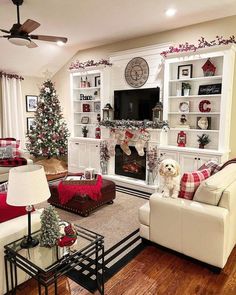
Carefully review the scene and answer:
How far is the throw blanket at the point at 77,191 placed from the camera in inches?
145

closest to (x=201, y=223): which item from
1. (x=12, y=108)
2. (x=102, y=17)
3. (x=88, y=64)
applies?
(x=102, y=17)

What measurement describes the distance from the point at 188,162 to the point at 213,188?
209 centimetres

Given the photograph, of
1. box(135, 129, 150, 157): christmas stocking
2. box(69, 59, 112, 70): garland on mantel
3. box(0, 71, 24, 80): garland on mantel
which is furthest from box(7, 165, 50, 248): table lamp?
box(0, 71, 24, 80): garland on mantel

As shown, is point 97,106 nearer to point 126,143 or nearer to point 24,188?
point 126,143

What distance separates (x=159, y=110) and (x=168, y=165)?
7.38 feet

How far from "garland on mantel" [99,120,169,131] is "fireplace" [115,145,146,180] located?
21.2 inches

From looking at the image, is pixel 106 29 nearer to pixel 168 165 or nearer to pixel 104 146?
pixel 104 146

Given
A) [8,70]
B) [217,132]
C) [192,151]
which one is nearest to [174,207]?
[192,151]

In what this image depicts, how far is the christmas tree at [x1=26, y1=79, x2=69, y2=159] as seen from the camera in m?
6.07

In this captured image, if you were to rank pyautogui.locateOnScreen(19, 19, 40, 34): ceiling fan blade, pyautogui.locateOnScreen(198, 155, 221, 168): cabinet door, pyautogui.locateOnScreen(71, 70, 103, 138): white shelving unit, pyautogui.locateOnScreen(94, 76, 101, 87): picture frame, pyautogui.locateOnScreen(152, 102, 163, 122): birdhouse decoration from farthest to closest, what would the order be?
1. pyautogui.locateOnScreen(71, 70, 103, 138): white shelving unit
2. pyautogui.locateOnScreen(94, 76, 101, 87): picture frame
3. pyautogui.locateOnScreen(152, 102, 163, 122): birdhouse decoration
4. pyautogui.locateOnScreen(198, 155, 221, 168): cabinet door
5. pyautogui.locateOnScreen(19, 19, 40, 34): ceiling fan blade

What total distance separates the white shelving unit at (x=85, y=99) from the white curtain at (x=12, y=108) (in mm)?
1546

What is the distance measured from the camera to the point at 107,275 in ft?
7.93

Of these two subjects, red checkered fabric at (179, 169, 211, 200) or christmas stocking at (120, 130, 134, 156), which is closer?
red checkered fabric at (179, 169, 211, 200)

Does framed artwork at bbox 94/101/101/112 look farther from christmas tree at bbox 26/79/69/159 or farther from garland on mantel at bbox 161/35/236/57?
garland on mantel at bbox 161/35/236/57
